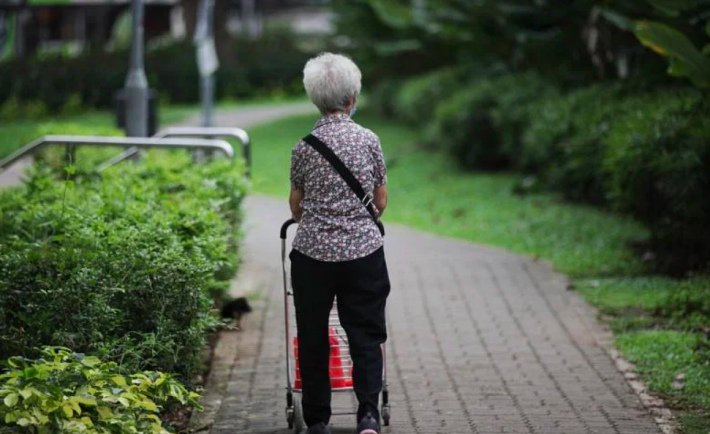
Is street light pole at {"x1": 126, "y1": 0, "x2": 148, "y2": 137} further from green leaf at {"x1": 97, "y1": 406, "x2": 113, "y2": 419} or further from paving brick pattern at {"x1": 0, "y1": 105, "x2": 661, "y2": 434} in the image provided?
green leaf at {"x1": 97, "y1": 406, "x2": 113, "y2": 419}

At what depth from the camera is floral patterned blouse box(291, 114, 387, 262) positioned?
228 inches

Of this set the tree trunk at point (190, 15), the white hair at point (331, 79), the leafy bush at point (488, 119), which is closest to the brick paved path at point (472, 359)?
the white hair at point (331, 79)

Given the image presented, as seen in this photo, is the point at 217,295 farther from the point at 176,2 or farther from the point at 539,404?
the point at 176,2

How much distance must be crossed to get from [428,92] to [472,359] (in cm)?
1606

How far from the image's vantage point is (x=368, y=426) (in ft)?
19.3

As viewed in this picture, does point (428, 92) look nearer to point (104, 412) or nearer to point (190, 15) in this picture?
point (190, 15)

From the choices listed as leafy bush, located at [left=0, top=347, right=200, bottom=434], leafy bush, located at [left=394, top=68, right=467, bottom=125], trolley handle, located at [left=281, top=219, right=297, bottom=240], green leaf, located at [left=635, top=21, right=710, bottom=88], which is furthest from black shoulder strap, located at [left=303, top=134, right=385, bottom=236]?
leafy bush, located at [left=394, top=68, right=467, bottom=125]

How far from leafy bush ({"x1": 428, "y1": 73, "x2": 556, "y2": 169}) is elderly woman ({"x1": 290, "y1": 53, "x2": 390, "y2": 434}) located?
38.9 ft

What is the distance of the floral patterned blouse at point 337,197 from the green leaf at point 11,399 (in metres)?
1.58

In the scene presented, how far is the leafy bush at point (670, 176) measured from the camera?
393 inches

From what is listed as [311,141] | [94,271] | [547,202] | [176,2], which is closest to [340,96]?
[311,141]

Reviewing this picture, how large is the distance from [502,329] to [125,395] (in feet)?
14.3

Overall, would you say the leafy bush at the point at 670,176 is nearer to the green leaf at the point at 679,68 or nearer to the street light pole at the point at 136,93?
the green leaf at the point at 679,68

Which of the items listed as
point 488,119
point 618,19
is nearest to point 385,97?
point 488,119
